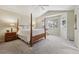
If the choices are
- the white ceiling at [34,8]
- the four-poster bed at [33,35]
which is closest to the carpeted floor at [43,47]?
the four-poster bed at [33,35]

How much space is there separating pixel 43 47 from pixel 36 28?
478 mm

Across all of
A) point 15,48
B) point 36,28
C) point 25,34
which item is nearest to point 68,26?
point 36,28

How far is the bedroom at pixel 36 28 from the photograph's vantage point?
7.36 ft

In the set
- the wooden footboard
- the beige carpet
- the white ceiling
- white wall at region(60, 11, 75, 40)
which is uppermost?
the white ceiling

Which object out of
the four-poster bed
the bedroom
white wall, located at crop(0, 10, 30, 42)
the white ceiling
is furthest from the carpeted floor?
the white ceiling

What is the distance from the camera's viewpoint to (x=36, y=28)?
229 cm

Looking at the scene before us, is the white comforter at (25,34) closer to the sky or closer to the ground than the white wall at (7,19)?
closer to the ground

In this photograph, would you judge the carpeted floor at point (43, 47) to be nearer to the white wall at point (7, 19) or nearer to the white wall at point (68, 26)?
the white wall at point (68, 26)

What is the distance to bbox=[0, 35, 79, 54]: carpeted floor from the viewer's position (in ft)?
7.38

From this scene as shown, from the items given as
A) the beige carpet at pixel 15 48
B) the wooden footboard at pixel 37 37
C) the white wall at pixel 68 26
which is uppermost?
the white wall at pixel 68 26

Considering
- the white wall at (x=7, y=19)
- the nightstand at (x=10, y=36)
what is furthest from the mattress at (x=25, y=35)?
the white wall at (x=7, y=19)

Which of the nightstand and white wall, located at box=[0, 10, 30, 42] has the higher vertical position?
white wall, located at box=[0, 10, 30, 42]

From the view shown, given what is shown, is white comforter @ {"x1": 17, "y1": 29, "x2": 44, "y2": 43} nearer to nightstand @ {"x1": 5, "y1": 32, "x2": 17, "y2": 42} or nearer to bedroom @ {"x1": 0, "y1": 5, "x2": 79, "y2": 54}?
bedroom @ {"x1": 0, "y1": 5, "x2": 79, "y2": 54}

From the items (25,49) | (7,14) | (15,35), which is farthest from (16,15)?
(25,49)
